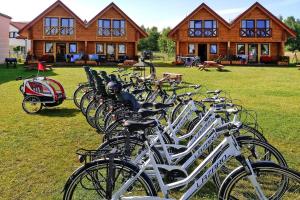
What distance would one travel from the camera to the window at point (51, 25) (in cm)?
3553

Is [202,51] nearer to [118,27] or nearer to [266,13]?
[266,13]

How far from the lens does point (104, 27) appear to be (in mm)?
36062

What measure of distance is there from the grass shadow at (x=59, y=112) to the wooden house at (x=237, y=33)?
27.6 m

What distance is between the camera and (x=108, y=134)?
201 inches

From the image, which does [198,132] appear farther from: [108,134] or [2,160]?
[2,160]

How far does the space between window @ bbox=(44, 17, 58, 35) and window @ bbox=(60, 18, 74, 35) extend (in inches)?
22.4

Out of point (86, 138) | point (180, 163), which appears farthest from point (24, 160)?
point (180, 163)

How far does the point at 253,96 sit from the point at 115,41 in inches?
959

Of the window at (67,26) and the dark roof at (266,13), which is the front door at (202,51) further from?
the window at (67,26)

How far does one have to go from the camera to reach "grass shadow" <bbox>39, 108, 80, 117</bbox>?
384 inches

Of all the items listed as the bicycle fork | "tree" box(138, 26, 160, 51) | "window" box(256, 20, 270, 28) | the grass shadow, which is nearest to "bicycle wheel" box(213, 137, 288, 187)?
the bicycle fork

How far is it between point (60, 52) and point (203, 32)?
1422 centimetres

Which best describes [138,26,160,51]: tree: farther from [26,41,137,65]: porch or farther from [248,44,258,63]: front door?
[248,44,258,63]: front door

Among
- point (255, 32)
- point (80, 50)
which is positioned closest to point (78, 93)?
point (80, 50)
